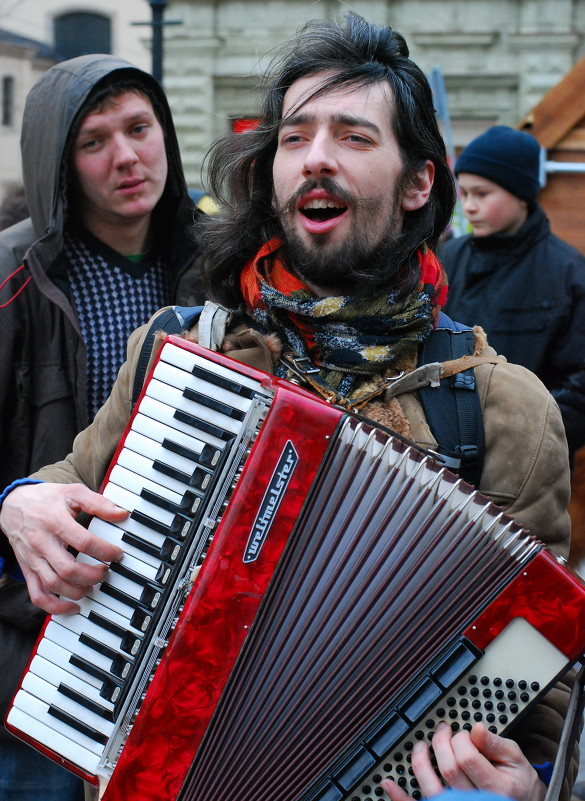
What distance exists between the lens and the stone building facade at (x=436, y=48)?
13.8m

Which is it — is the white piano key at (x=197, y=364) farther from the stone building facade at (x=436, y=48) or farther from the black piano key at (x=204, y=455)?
the stone building facade at (x=436, y=48)

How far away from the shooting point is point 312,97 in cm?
202

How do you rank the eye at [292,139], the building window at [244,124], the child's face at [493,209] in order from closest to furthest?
the eye at [292,139]
the building window at [244,124]
the child's face at [493,209]

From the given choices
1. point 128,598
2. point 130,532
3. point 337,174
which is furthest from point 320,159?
point 128,598

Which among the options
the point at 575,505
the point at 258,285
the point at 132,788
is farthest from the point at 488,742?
the point at 575,505

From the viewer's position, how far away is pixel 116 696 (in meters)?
1.75

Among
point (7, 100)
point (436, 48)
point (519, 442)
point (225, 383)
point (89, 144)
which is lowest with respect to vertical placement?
point (519, 442)

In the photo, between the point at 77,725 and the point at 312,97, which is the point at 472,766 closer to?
the point at 77,725

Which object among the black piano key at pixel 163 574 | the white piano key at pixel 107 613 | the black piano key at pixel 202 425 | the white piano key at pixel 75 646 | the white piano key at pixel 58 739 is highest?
the black piano key at pixel 202 425

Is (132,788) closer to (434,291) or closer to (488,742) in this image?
(488,742)

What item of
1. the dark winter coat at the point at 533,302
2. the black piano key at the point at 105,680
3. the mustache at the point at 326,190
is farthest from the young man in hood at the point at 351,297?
the dark winter coat at the point at 533,302

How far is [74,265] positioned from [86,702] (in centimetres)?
136

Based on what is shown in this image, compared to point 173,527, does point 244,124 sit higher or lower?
higher

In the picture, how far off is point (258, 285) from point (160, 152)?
41.5 inches
